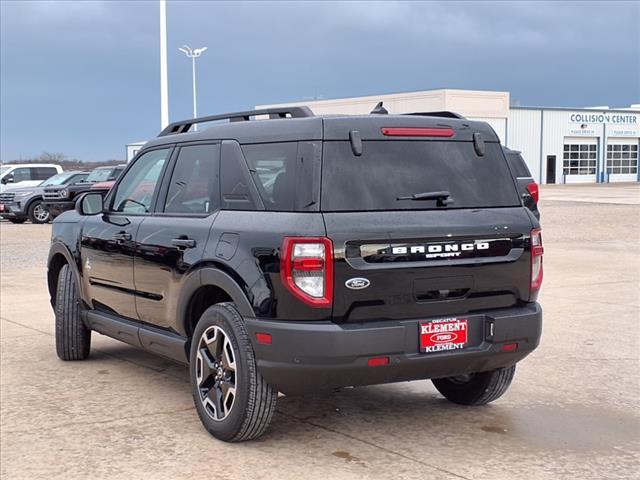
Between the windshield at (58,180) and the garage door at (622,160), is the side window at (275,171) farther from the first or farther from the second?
the garage door at (622,160)

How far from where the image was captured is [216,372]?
518cm

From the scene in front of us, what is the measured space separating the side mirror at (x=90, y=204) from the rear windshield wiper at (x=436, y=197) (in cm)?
300

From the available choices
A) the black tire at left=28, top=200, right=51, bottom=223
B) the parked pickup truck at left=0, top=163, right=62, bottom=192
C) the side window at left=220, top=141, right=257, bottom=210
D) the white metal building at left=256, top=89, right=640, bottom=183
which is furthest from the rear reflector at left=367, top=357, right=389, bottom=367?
the white metal building at left=256, top=89, right=640, bottom=183

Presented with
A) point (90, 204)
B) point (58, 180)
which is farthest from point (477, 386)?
point (58, 180)

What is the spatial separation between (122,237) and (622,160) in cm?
7079

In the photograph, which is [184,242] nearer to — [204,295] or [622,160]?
[204,295]

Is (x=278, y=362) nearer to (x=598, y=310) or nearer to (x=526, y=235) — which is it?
(x=526, y=235)

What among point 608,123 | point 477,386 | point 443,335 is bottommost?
point 477,386

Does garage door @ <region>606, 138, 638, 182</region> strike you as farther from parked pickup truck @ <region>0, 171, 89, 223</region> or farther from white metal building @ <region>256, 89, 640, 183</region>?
parked pickup truck @ <region>0, 171, 89, 223</region>

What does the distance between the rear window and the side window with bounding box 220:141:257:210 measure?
22.9 inches

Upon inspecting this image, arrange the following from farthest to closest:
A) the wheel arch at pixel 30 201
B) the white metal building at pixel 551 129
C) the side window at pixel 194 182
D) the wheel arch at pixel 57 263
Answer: the white metal building at pixel 551 129, the wheel arch at pixel 30 201, the wheel arch at pixel 57 263, the side window at pixel 194 182

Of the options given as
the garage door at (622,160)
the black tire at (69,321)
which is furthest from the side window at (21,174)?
the garage door at (622,160)

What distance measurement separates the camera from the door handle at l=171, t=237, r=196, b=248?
213 inches

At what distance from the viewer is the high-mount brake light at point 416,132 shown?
16.6 ft
